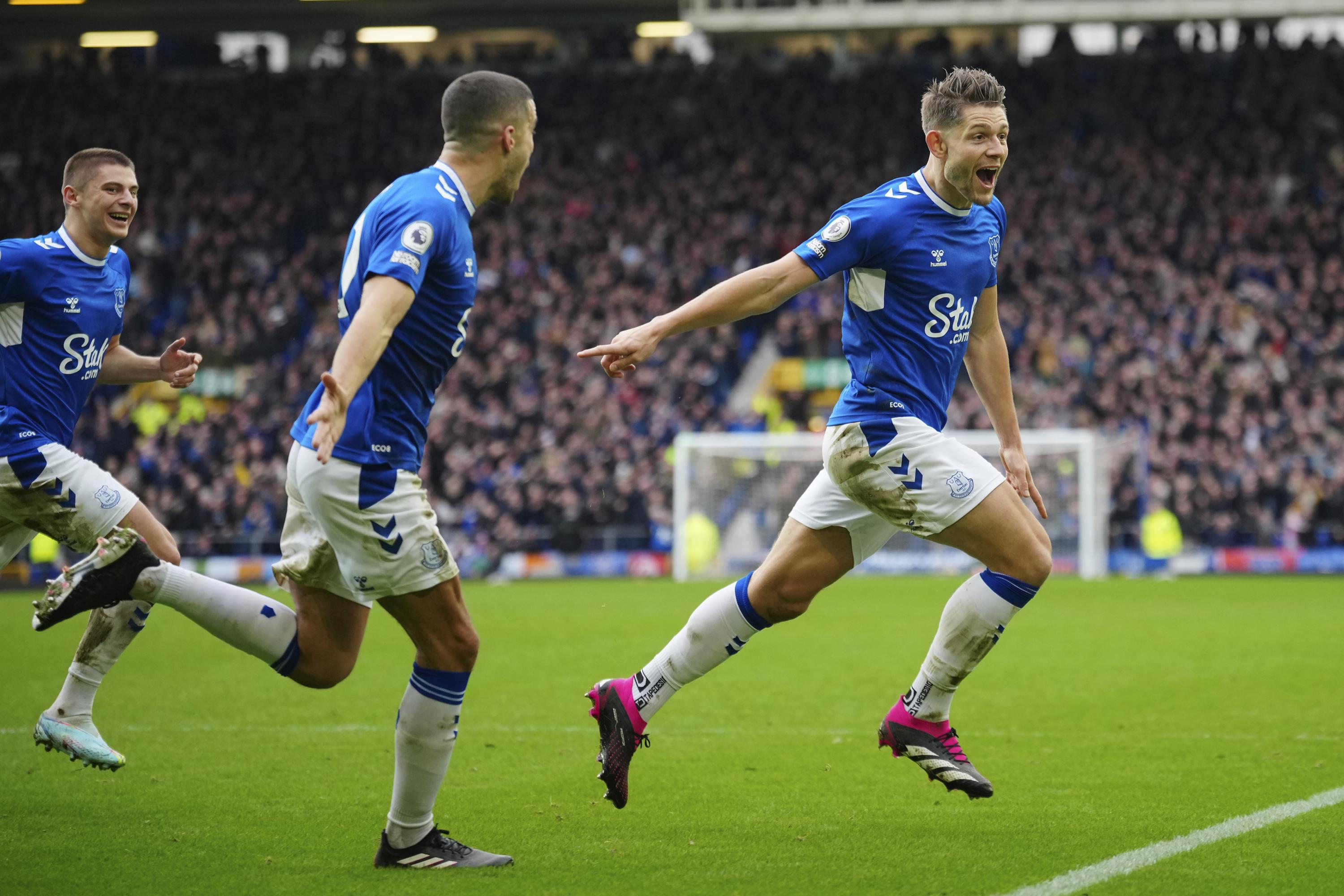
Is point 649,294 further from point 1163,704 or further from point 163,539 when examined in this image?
point 163,539

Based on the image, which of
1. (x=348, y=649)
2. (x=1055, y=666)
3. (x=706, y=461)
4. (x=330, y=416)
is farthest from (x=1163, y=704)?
(x=706, y=461)

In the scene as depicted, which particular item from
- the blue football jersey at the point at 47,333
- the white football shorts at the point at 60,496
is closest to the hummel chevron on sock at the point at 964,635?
the white football shorts at the point at 60,496

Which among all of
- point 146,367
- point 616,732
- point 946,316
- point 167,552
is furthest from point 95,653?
point 946,316

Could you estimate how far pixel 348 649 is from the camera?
506 centimetres

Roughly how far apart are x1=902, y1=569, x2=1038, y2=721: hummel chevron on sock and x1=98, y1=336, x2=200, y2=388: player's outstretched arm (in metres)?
3.41

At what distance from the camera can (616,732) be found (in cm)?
531

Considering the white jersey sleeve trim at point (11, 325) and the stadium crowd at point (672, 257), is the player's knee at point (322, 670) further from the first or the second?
the stadium crowd at point (672, 257)

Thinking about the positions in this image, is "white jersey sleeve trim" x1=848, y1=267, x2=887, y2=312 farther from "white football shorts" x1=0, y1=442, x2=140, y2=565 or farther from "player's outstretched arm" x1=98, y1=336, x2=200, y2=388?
"white football shorts" x1=0, y1=442, x2=140, y2=565

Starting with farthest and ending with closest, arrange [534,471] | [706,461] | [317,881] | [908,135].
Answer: [908,135] → [534,471] → [706,461] → [317,881]

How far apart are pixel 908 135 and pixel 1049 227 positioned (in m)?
3.70

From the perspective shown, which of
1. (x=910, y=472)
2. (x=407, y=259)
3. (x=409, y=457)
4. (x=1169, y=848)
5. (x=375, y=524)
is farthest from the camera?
(x=910, y=472)

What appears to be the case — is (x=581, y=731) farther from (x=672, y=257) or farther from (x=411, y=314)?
(x=672, y=257)

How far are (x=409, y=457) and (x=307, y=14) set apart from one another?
97.4 ft

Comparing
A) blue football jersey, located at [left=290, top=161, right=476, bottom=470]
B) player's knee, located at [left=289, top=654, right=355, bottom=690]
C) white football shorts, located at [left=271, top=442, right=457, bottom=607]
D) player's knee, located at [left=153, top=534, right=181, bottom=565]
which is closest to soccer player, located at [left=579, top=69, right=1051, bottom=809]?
player's knee, located at [left=289, top=654, right=355, bottom=690]
